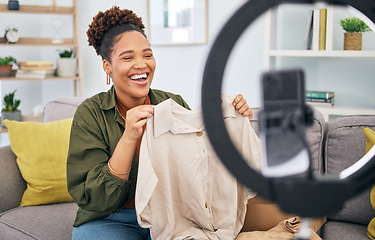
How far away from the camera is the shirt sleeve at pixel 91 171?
131 cm

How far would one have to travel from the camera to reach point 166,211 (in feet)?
4.40

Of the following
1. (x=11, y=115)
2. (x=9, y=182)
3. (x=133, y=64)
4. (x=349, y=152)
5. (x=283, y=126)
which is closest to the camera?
(x=283, y=126)

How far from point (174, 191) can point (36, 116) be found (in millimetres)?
2787

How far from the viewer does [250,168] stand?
317 mm

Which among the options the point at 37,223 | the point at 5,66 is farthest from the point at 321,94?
the point at 5,66

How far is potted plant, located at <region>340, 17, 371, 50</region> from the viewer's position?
2.83 meters

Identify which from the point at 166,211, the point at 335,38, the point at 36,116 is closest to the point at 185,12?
the point at 335,38

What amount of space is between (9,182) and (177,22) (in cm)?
220

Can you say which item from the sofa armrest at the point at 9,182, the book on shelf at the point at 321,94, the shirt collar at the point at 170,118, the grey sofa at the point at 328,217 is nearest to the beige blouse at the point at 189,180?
the shirt collar at the point at 170,118

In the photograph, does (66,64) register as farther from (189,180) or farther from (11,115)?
(189,180)

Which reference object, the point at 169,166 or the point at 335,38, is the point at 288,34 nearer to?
the point at 335,38

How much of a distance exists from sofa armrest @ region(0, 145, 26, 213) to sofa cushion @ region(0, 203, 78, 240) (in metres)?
0.05

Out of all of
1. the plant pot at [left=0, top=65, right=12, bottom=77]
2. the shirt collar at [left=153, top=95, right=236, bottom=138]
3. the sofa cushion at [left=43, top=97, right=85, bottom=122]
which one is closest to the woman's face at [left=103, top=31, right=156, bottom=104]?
the shirt collar at [left=153, top=95, right=236, bottom=138]

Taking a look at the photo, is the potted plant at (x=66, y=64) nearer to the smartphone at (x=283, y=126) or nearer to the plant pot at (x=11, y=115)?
the plant pot at (x=11, y=115)
